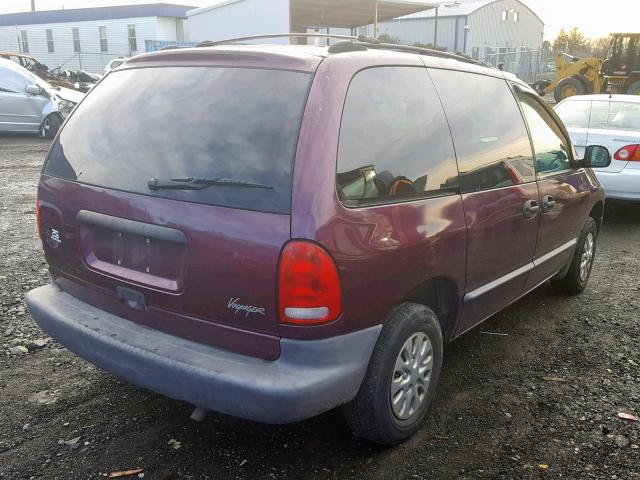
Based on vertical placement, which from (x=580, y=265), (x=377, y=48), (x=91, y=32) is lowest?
(x=580, y=265)

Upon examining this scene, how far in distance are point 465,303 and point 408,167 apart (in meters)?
0.86

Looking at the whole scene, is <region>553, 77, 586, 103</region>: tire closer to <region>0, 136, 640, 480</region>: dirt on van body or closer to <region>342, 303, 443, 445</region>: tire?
<region>0, 136, 640, 480</region>: dirt on van body

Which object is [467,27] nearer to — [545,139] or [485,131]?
[545,139]

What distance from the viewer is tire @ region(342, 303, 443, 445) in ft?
8.43

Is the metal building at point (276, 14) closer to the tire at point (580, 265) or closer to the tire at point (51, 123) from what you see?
the tire at point (51, 123)

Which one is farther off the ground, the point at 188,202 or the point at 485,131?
the point at 485,131

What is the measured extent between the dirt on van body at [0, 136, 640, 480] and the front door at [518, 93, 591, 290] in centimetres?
55

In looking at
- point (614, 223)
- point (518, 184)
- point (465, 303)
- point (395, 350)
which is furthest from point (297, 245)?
point (614, 223)

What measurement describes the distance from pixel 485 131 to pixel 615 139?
177 inches

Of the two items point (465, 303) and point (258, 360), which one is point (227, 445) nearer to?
point (258, 360)

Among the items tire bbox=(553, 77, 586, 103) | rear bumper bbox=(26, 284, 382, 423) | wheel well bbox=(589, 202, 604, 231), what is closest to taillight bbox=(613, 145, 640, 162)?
wheel well bbox=(589, 202, 604, 231)

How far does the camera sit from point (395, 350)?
2604 millimetres

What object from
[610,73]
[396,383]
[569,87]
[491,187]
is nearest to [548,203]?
[491,187]

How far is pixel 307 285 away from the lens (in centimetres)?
226
